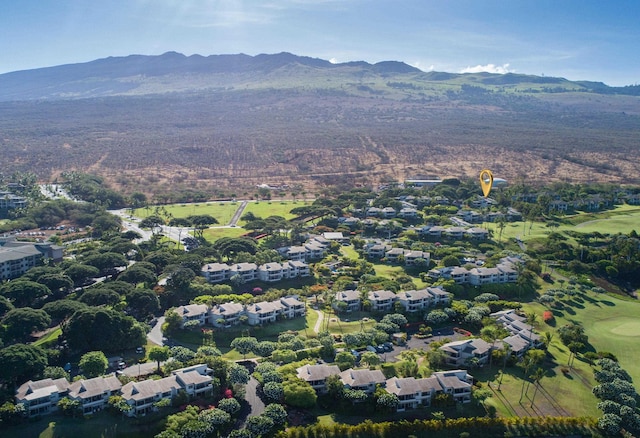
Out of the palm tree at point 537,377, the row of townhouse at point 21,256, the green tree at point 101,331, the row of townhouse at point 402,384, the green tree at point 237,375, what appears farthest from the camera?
the row of townhouse at point 21,256

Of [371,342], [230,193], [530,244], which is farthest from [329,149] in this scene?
[371,342]

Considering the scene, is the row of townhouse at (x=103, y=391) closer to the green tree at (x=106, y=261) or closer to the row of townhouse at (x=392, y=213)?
the green tree at (x=106, y=261)

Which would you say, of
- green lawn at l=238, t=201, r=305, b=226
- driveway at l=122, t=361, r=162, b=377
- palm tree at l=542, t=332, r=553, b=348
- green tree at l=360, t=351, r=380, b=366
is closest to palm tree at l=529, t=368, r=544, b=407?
palm tree at l=542, t=332, r=553, b=348

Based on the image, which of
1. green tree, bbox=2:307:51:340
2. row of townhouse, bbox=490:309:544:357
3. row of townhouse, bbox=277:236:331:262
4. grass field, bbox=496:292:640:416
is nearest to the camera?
grass field, bbox=496:292:640:416

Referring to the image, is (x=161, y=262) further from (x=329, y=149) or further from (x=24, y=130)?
(x=24, y=130)

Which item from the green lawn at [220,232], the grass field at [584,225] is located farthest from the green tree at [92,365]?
the grass field at [584,225]

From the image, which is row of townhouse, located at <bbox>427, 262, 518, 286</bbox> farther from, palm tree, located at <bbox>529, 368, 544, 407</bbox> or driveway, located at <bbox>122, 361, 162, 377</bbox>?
driveway, located at <bbox>122, 361, 162, 377</bbox>
